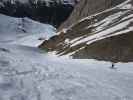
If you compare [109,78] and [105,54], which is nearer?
[109,78]

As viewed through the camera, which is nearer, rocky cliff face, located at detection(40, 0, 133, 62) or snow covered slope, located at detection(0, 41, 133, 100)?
snow covered slope, located at detection(0, 41, 133, 100)

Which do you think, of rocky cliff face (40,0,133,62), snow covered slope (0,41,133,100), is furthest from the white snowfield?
rocky cliff face (40,0,133,62)

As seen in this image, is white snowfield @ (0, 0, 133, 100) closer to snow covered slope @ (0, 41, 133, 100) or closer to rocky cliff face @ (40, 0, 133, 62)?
snow covered slope @ (0, 41, 133, 100)

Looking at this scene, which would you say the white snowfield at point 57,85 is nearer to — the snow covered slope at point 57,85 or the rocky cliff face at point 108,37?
the snow covered slope at point 57,85

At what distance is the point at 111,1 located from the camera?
173 ft

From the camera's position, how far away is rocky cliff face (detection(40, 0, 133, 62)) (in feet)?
102

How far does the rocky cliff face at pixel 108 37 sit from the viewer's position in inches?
1226

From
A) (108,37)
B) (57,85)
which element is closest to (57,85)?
(57,85)

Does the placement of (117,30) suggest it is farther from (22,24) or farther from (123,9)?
(22,24)

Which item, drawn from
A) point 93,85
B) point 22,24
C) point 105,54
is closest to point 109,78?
point 93,85

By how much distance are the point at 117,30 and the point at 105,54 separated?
3720 mm

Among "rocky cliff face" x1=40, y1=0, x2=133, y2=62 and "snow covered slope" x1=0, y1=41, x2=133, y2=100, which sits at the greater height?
"rocky cliff face" x1=40, y1=0, x2=133, y2=62

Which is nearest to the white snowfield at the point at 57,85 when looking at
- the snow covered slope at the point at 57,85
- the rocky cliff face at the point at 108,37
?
the snow covered slope at the point at 57,85

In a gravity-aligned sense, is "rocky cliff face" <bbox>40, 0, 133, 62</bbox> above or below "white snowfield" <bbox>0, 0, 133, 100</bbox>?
above
